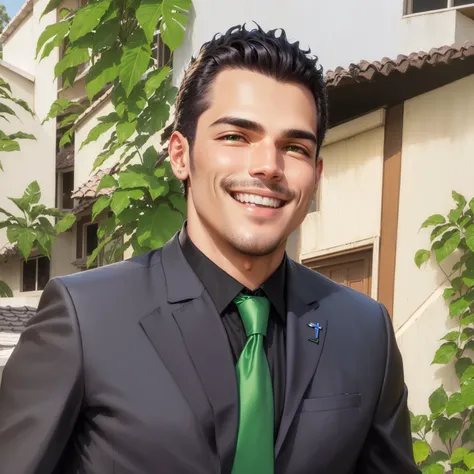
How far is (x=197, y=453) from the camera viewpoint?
2.22 m

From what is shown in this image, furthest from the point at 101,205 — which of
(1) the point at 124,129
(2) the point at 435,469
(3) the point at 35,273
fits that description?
(3) the point at 35,273

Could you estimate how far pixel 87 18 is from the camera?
5.94m

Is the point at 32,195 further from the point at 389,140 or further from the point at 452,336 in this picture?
the point at 452,336

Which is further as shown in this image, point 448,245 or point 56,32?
point 448,245

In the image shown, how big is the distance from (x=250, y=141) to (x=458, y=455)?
5008 mm

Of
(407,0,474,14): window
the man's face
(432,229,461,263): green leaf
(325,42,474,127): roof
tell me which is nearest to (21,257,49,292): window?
(407,0,474,14): window

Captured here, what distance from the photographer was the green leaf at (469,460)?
650 cm

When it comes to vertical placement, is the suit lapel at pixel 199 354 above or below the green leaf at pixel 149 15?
below

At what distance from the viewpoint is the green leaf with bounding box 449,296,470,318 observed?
6.84 metres

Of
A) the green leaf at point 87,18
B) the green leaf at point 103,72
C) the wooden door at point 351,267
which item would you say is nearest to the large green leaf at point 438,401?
the wooden door at point 351,267

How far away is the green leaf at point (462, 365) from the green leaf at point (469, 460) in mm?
654

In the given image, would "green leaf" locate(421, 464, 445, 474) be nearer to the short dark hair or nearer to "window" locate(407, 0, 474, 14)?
the short dark hair

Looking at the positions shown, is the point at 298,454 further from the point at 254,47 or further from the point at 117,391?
the point at 254,47

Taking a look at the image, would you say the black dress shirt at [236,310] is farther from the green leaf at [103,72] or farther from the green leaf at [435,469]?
the green leaf at [435,469]
